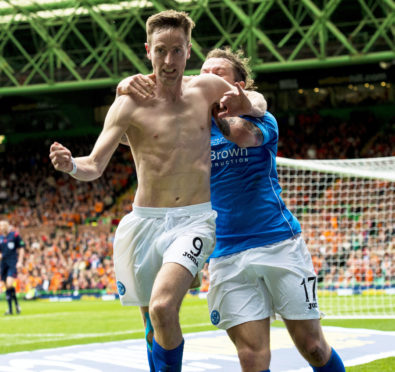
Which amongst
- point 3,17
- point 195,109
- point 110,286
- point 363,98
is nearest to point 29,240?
point 110,286

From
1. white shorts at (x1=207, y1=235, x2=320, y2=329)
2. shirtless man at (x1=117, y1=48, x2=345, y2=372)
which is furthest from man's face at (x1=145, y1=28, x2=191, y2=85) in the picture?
white shorts at (x1=207, y1=235, x2=320, y2=329)

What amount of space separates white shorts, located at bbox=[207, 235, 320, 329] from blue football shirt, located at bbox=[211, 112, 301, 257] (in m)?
0.09

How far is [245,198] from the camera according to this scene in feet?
14.1

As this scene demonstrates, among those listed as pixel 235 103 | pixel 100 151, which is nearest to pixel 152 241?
pixel 100 151

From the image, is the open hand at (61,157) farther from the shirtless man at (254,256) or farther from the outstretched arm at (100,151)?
the shirtless man at (254,256)

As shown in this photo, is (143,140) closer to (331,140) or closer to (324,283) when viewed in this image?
(324,283)

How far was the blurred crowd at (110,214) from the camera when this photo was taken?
14.9 meters

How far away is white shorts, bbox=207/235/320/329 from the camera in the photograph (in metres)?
4.12

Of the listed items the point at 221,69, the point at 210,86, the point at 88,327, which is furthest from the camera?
the point at 88,327

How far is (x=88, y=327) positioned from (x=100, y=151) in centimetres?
753

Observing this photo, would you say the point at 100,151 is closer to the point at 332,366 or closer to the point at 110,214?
the point at 332,366

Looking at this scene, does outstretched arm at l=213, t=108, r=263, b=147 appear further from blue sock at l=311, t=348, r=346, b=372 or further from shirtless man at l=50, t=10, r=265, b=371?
blue sock at l=311, t=348, r=346, b=372

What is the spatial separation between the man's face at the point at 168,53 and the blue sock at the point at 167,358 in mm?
1523

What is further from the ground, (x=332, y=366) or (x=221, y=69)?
(x=221, y=69)
